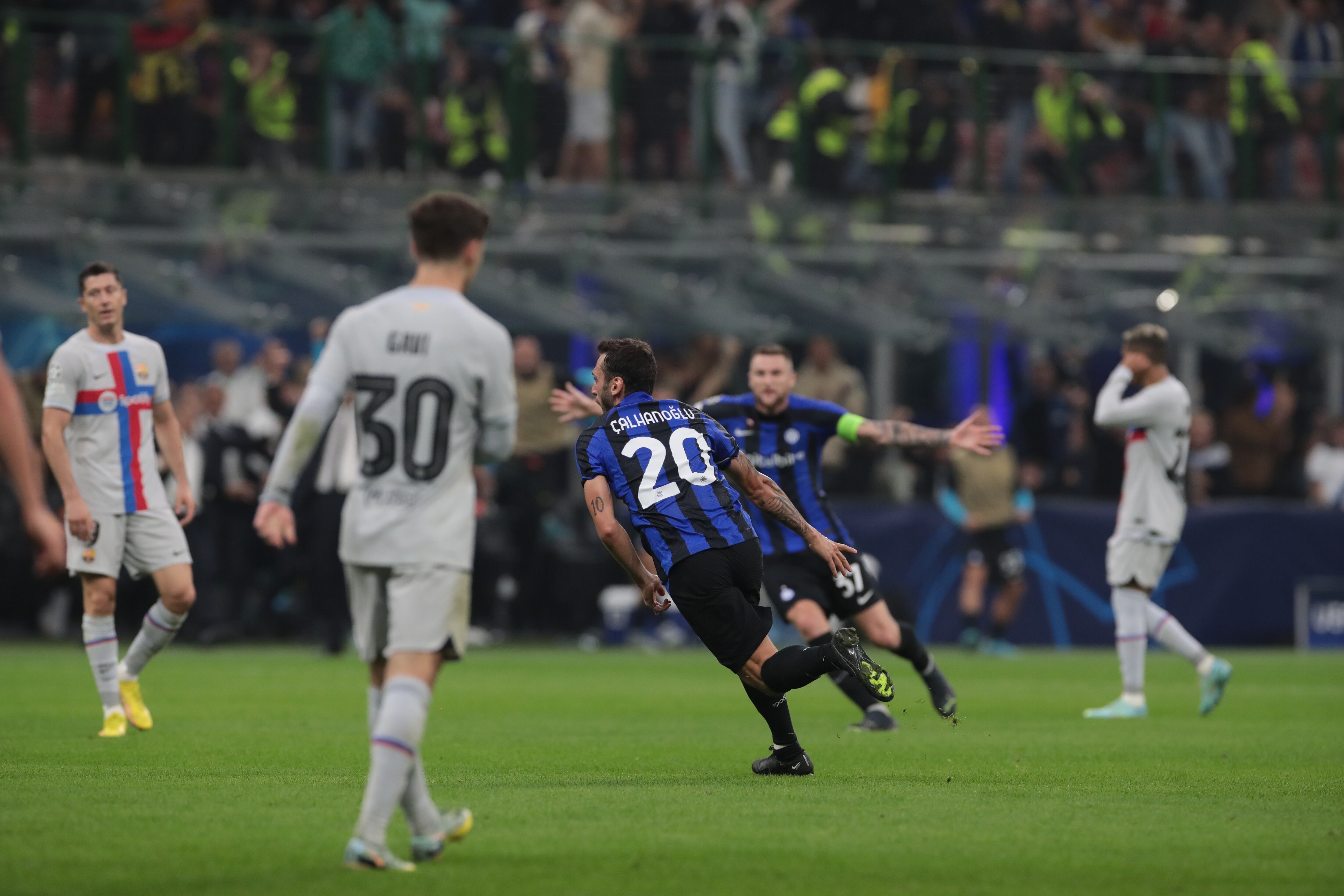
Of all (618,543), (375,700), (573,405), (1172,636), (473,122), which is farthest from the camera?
(473,122)

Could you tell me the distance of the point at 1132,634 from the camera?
41.5 feet

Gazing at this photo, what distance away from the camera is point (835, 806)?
747cm

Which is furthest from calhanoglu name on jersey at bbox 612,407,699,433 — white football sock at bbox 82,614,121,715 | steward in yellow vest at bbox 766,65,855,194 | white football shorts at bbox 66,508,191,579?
steward in yellow vest at bbox 766,65,855,194

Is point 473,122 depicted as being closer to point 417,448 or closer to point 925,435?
point 925,435

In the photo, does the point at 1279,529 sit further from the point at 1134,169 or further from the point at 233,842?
the point at 233,842

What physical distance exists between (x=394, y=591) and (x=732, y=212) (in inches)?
664

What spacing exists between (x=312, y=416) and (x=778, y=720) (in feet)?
10.7

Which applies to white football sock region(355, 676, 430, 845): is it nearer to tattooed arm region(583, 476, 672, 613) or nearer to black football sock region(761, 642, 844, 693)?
tattooed arm region(583, 476, 672, 613)

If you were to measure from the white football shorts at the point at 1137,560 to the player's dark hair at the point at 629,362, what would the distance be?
5339mm

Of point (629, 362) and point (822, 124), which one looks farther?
point (822, 124)

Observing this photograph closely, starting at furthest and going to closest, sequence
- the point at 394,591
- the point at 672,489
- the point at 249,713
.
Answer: the point at 249,713 → the point at 672,489 → the point at 394,591

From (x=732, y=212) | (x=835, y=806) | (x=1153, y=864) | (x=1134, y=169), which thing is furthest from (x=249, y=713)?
(x=1134, y=169)

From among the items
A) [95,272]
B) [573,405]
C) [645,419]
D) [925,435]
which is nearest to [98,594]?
[95,272]

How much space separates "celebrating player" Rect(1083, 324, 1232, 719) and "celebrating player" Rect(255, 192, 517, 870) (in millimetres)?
7123
